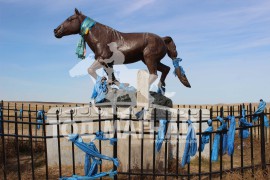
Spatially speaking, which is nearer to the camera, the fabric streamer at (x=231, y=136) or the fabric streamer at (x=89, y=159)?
the fabric streamer at (x=89, y=159)

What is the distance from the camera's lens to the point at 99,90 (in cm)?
679

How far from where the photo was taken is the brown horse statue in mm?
6820

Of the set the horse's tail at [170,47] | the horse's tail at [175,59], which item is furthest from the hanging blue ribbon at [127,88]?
the horse's tail at [170,47]

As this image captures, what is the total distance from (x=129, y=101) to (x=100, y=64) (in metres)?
1.12

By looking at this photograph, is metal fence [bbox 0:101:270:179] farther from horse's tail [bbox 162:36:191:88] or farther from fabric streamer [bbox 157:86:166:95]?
horse's tail [bbox 162:36:191:88]

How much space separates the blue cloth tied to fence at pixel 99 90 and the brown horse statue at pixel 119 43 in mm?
239

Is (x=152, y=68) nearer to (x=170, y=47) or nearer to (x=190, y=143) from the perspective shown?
(x=170, y=47)

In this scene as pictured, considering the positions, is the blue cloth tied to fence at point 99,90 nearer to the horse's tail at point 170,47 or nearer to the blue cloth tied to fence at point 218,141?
the horse's tail at point 170,47

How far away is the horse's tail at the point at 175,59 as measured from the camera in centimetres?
752

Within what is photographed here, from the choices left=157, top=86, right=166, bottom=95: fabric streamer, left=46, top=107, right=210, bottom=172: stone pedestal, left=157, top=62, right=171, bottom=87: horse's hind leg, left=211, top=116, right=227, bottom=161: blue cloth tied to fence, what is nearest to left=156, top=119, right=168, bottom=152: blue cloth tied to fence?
left=46, top=107, right=210, bottom=172: stone pedestal

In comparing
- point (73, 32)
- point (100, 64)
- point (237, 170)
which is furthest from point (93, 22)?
point (237, 170)

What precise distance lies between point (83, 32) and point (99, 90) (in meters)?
1.51

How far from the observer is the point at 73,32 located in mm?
7270

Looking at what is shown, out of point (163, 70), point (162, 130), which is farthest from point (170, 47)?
point (162, 130)
